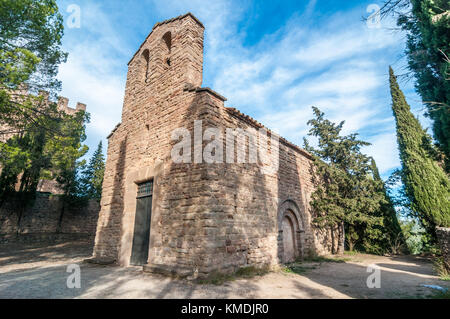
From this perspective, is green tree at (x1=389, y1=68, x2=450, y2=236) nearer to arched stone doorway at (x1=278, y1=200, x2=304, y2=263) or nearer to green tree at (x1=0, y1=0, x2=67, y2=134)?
arched stone doorway at (x1=278, y1=200, x2=304, y2=263)

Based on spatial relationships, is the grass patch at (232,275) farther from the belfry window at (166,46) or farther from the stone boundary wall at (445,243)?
the belfry window at (166,46)

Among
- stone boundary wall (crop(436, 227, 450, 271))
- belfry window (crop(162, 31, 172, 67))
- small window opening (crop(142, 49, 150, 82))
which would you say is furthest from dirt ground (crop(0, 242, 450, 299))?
small window opening (crop(142, 49, 150, 82))

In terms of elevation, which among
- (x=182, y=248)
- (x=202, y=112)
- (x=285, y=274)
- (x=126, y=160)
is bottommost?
(x=285, y=274)

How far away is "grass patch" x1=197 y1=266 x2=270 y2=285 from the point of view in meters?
4.30

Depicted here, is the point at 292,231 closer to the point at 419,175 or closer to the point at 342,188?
the point at 342,188

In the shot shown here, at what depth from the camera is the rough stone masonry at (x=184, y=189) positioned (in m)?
4.97

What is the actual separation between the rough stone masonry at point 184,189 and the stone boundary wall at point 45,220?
12.2m

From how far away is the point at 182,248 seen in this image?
4879mm

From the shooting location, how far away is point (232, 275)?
16.0ft

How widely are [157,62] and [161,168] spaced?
409 cm

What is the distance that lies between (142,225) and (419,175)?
35.6ft

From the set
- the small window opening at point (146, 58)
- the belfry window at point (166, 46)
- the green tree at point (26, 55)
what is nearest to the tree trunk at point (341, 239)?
the belfry window at point (166, 46)
